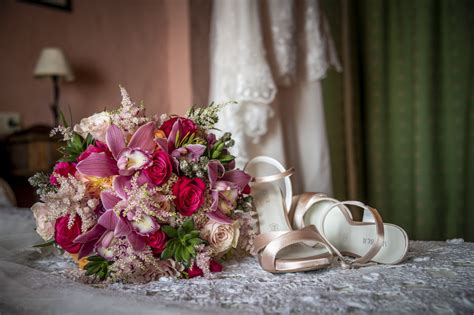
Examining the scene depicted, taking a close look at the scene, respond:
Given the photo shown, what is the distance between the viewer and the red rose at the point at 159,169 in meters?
0.70

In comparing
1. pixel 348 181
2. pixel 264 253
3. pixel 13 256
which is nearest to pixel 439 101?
pixel 348 181

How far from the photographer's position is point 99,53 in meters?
2.87

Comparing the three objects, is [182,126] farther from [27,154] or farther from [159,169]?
[27,154]

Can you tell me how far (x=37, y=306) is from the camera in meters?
0.54

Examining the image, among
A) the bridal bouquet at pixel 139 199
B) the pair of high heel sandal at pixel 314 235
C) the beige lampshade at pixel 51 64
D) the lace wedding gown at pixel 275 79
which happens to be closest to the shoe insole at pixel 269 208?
the pair of high heel sandal at pixel 314 235

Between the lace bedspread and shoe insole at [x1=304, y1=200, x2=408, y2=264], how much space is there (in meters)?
0.03

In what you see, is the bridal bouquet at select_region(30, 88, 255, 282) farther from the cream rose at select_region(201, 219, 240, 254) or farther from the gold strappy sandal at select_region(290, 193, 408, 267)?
the gold strappy sandal at select_region(290, 193, 408, 267)

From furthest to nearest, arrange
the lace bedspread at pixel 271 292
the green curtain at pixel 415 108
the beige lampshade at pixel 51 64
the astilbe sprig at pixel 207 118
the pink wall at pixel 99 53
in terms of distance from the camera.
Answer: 1. the pink wall at pixel 99 53
2. the beige lampshade at pixel 51 64
3. the green curtain at pixel 415 108
4. the astilbe sprig at pixel 207 118
5. the lace bedspread at pixel 271 292

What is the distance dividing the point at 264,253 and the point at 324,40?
1334 millimetres

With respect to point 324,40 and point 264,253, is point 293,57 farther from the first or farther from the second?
point 264,253

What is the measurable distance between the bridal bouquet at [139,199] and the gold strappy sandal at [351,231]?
0.17 meters

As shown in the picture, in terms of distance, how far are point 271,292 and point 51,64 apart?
90.6 inches

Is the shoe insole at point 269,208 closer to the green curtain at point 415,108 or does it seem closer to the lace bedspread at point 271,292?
the lace bedspread at point 271,292

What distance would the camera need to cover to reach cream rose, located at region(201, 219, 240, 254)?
0.77 metres
